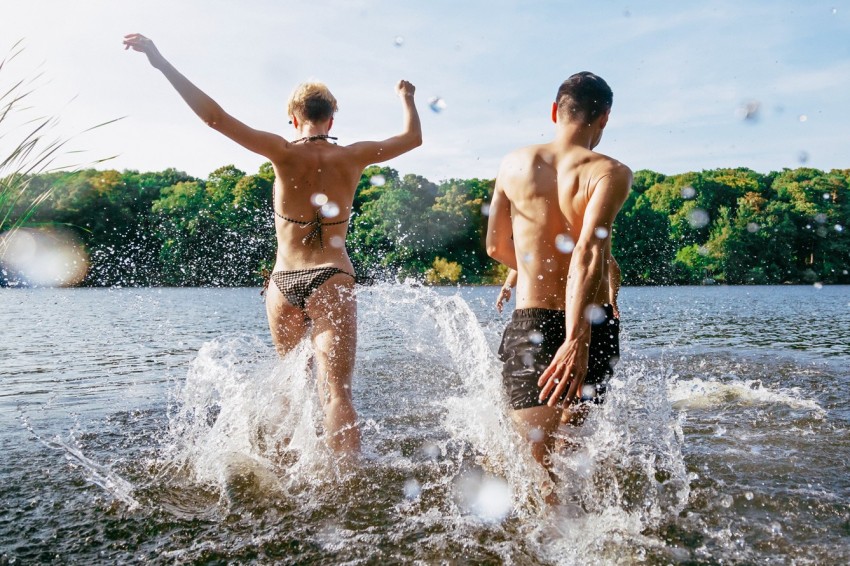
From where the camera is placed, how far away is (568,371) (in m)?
3.03

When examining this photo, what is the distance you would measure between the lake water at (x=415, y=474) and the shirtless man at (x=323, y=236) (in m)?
0.45

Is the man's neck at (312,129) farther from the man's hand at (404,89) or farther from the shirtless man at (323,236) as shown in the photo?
the man's hand at (404,89)

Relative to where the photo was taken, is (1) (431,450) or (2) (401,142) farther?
(1) (431,450)

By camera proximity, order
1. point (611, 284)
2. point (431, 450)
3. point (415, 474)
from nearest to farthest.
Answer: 1. point (611, 284)
2. point (415, 474)
3. point (431, 450)

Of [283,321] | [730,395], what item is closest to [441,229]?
[730,395]

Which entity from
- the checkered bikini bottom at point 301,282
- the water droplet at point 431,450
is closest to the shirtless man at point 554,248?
the checkered bikini bottom at point 301,282

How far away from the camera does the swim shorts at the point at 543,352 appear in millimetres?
3361

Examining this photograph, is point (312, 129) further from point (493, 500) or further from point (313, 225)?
point (493, 500)

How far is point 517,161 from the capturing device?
3.61m

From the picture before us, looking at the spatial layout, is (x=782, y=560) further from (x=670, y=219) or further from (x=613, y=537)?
(x=670, y=219)

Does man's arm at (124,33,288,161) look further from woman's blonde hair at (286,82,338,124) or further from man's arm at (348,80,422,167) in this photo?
man's arm at (348,80,422,167)

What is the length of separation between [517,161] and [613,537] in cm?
210

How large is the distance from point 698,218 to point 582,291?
74008mm

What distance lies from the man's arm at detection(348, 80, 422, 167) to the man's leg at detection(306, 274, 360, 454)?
816mm
